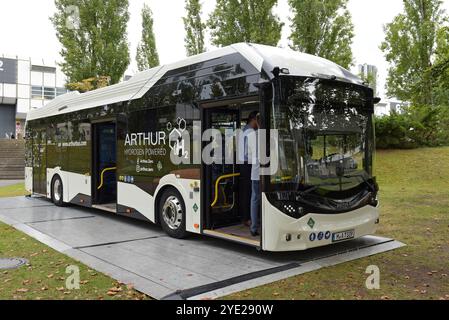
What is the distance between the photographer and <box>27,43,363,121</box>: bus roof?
6.48m

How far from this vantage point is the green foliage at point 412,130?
20.5 metres

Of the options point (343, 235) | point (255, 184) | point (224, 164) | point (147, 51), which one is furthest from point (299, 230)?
point (147, 51)

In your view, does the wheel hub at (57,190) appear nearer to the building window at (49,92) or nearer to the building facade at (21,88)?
the building facade at (21,88)

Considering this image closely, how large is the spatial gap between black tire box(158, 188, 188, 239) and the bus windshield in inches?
97.0

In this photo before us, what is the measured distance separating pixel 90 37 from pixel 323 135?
19.7 meters

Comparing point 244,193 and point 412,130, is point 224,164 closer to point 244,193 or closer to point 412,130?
point 244,193

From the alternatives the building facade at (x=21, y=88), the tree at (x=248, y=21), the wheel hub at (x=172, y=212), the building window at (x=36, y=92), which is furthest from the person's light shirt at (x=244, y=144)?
the building window at (x=36, y=92)

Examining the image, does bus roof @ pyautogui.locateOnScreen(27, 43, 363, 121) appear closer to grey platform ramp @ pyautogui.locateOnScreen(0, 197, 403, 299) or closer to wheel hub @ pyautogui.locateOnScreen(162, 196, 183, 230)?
wheel hub @ pyautogui.locateOnScreen(162, 196, 183, 230)

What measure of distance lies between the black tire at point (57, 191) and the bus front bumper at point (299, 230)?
841cm

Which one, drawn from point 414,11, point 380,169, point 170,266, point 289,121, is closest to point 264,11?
point 380,169

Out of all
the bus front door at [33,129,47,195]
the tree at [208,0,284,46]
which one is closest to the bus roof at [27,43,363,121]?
the bus front door at [33,129,47,195]

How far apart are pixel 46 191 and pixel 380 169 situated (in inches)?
526

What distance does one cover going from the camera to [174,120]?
8008 mm

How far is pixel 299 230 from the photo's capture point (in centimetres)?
613
